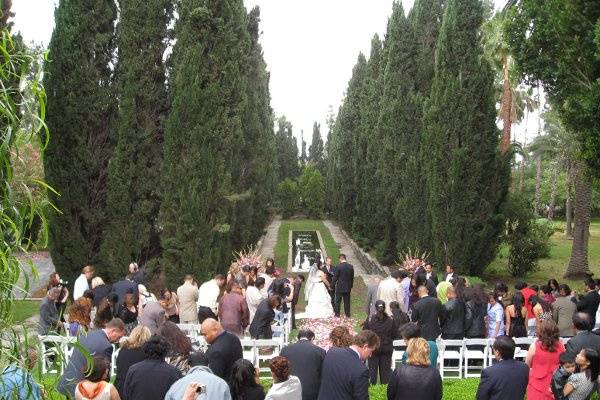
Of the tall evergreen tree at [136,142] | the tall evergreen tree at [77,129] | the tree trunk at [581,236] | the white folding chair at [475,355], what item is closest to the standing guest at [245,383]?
the white folding chair at [475,355]

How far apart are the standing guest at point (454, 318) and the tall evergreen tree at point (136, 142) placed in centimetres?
1187

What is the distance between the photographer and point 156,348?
655 centimetres

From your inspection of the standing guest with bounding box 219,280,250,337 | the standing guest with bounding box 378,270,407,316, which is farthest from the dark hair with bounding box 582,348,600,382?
the standing guest with bounding box 378,270,407,316

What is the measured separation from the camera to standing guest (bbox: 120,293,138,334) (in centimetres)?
1112

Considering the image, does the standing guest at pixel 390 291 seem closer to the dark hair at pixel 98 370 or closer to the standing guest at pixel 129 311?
the standing guest at pixel 129 311

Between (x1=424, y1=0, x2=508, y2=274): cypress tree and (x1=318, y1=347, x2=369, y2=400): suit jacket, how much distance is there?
18056 millimetres

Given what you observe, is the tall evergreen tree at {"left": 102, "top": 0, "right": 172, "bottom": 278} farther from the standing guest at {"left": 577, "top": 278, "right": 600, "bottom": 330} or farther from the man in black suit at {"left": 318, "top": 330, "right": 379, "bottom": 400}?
the man in black suit at {"left": 318, "top": 330, "right": 379, "bottom": 400}

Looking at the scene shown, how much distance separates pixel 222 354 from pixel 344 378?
4.54ft

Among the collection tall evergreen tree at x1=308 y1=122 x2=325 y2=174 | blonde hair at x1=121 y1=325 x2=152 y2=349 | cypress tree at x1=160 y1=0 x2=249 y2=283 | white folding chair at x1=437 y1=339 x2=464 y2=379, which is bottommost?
white folding chair at x1=437 y1=339 x2=464 y2=379

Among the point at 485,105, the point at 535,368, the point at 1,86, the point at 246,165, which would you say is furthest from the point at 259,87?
the point at 1,86

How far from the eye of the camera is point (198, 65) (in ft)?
70.7

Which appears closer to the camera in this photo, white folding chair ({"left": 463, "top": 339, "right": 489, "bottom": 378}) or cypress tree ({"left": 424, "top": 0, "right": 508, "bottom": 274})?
white folding chair ({"left": 463, "top": 339, "right": 489, "bottom": 378})

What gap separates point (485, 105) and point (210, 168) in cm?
1035

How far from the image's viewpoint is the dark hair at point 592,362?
6855mm
